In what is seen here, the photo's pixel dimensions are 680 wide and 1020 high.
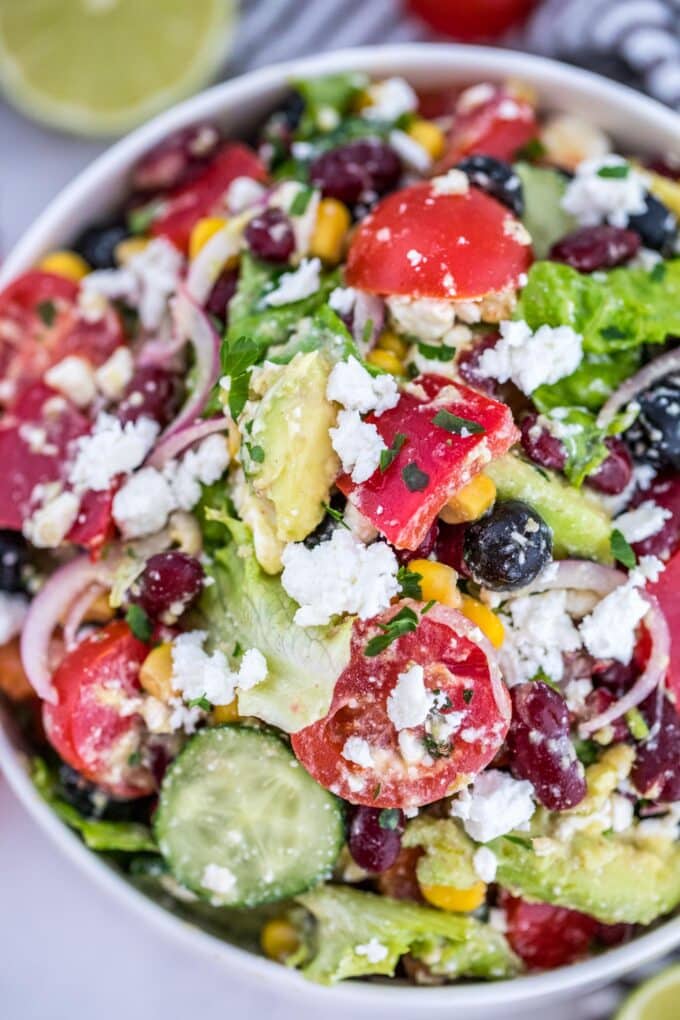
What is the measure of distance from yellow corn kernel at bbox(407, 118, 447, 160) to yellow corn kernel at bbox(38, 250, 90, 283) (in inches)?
34.9

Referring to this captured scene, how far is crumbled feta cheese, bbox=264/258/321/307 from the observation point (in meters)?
2.59

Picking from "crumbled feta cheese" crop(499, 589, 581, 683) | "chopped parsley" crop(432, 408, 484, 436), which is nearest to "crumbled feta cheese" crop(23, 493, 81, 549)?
"chopped parsley" crop(432, 408, 484, 436)

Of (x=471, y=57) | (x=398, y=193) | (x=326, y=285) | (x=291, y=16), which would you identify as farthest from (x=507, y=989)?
(x=291, y=16)

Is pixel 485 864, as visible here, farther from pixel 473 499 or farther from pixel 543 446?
pixel 543 446

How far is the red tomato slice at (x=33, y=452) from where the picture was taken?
276 centimetres

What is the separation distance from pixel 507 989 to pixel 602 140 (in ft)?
6.57

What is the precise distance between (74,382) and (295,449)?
0.76 meters

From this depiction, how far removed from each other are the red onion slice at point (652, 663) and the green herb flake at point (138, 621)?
36.6 inches

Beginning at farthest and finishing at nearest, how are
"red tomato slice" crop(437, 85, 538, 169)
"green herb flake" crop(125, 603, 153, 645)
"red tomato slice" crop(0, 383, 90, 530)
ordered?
"red tomato slice" crop(437, 85, 538, 169) < "red tomato slice" crop(0, 383, 90, 530) < "green herb flake" crop(125, 603, 153, 645)

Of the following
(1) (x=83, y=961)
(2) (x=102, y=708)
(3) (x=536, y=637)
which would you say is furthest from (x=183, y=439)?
(1) (x=83, y=961)

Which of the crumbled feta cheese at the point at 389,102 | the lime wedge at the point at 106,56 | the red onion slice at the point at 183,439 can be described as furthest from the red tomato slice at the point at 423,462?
the lime wedge at the point at 106,56

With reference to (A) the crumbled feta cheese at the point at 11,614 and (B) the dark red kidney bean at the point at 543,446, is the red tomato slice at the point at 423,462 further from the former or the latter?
(A) the crumbled feta cheese at the point at 11,614

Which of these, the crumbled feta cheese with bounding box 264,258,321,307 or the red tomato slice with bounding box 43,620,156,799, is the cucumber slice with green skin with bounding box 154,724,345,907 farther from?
the crumbled feta cheese with bounding box 264,258,321,307

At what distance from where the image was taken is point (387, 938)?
2516mm
